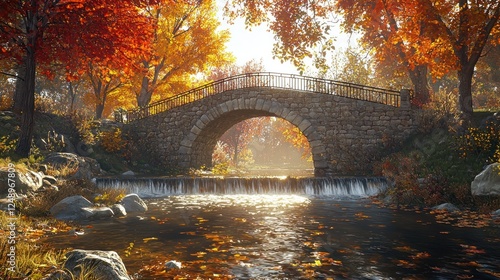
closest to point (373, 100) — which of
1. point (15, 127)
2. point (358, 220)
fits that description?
point (358, 220)

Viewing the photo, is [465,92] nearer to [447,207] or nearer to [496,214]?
[447,207]

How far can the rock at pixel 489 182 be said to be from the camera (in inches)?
473

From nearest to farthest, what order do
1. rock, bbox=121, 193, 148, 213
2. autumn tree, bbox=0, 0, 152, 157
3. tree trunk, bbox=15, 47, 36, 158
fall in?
rock, bbox=121, 193, 148, 213
autumn tree, bbox=0, 0, 152, 157
tree trunk, bbox=15, 47, 36, 158

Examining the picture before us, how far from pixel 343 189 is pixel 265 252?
1043 centimetres

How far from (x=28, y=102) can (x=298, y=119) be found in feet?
43.9

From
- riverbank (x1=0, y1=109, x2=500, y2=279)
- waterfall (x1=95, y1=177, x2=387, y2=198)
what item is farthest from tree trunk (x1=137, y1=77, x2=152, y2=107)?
waterfall (x1=95, y1=177, x2=387, y2=198)

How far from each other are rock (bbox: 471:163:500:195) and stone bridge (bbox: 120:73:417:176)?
868cm

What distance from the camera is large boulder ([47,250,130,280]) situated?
5.21 meters

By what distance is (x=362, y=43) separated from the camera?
27.5 meters

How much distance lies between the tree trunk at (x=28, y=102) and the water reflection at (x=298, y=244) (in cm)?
650

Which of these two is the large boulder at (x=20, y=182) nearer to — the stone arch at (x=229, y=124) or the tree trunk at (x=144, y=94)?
the stone arch at (x=229, y=124)

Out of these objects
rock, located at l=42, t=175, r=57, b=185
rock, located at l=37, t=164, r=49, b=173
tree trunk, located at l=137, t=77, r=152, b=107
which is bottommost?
rock, located at l=42, t=175, r=57, b=185

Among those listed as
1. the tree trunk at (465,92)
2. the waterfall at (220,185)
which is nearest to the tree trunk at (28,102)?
the waterfall at (220,185)

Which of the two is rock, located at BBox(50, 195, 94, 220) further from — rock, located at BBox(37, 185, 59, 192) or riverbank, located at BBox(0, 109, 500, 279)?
rock, located at BBox(37, 185, 59, 192)
